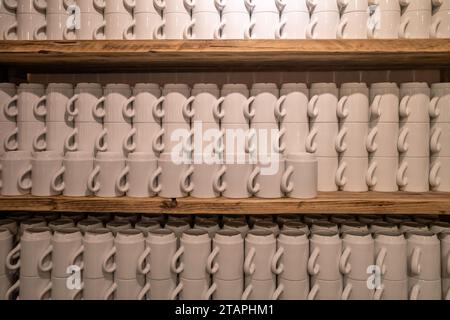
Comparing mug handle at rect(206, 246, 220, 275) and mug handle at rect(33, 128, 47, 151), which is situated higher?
mug handle at rect(33, 128, 47, 151)

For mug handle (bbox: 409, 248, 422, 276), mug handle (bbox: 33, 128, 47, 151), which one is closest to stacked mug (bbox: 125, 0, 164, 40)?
mug handle (bbox: 33, 128, 47, 151)

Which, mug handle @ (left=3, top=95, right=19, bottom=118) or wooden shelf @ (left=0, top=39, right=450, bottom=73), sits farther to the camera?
mug handle @ (left=3, top=95, right=19, bottom=118)

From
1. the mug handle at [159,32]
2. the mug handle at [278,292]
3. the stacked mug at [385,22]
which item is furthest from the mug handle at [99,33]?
the mug handle at [278,292]

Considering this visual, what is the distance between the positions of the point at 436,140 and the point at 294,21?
53cm

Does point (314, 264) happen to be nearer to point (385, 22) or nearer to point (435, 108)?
point (435, 108)

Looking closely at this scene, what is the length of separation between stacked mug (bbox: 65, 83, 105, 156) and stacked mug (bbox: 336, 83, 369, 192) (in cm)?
72

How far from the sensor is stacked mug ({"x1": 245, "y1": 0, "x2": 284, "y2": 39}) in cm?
95

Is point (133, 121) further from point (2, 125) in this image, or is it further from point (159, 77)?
point (2, 125)

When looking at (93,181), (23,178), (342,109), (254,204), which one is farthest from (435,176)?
(23,178)

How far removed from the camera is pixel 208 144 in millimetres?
949

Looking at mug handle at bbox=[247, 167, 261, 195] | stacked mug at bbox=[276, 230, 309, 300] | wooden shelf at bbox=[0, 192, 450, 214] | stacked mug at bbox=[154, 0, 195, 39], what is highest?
stacked mug at bbox=[154, 0, 195, 39]

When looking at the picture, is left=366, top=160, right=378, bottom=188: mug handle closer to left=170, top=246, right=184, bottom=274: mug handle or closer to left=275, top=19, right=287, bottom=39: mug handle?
left=275, top=19, right=287, bottom=39: mug handle

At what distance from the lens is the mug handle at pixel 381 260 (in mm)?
892
